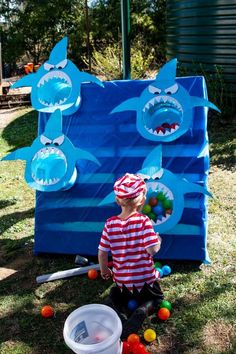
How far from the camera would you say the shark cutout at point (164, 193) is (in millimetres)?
3725

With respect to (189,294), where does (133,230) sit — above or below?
above

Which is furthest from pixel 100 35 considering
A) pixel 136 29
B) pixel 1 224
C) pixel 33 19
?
pixel 1 224

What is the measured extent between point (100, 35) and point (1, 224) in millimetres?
16690

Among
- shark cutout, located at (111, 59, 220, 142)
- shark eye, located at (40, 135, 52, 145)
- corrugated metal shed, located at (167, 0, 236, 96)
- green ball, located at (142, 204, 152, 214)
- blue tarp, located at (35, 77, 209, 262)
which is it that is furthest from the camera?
corrugated metal shed, located at (167, 0, 236, 96)

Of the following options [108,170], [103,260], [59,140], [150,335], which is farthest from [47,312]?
[59,140]

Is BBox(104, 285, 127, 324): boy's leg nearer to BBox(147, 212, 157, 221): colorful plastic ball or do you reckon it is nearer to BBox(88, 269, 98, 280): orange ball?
BBox(88, 269, 98, 280): orange ball

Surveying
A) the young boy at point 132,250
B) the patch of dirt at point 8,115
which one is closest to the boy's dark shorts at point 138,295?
the young boy at point 132,250

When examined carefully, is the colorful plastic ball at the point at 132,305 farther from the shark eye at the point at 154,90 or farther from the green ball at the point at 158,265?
the shark eye at the point at 154,90

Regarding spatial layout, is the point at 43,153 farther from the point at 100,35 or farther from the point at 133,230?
the point at 100,35

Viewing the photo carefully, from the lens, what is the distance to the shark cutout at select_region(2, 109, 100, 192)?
396 centimetres

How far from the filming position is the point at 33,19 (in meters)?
23.6

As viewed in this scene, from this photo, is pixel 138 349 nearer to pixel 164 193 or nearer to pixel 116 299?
pixel 116 299

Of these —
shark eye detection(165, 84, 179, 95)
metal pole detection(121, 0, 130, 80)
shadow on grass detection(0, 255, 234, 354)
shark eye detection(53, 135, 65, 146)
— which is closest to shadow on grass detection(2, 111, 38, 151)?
metal pole detection(121, 0, 130, 80)

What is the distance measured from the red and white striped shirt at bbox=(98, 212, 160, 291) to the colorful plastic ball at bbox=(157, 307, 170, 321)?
0.71 feet
